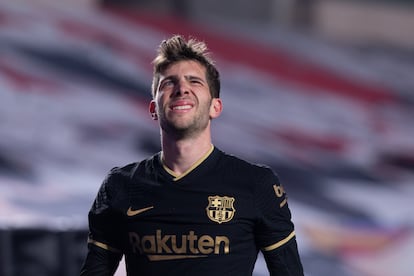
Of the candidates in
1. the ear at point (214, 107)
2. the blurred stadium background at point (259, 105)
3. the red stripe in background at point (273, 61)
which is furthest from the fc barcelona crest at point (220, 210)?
the red stripe in background at point (273, 61)

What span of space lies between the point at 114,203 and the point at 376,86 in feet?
34.9

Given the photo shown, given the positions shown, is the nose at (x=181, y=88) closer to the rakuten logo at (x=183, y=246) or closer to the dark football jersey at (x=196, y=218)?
the dark football jersey at (x=196, y=218)

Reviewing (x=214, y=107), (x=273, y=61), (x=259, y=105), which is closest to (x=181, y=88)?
(x=214, y=107)

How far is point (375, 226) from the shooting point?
9.94 m

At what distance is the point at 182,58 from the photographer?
302 centimetres

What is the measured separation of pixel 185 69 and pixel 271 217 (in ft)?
1.86

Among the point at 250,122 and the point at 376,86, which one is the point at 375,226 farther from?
the point at 376,86

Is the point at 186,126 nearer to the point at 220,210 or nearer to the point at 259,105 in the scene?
the point at 220,210

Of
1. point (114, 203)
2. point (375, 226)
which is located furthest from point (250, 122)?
point (114, 203)

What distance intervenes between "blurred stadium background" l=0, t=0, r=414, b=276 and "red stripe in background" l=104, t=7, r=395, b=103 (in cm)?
2

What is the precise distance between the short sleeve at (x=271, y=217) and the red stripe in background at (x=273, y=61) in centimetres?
964

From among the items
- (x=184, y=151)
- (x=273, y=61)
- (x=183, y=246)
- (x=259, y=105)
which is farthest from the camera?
(x=273, y=61)

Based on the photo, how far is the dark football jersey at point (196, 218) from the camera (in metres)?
2.88

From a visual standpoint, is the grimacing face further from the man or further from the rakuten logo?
the rakuten logo
